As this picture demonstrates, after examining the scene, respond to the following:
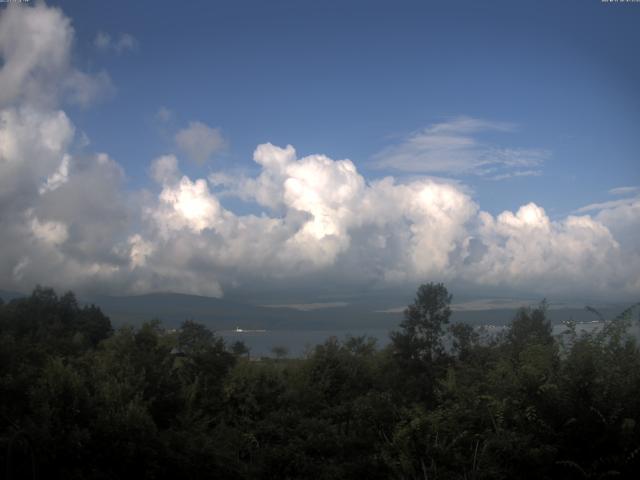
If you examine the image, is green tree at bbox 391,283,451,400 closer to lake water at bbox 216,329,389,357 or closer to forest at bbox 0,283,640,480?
lake water at bbox 216,329,389,357

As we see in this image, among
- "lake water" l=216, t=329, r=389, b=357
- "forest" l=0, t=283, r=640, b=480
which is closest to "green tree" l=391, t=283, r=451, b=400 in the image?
"lake water" l=216, t=329, r=389, b=357

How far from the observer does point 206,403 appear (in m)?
16.6

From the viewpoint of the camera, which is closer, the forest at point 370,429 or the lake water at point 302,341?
the forest at point 370,429

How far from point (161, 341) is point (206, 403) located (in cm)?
693

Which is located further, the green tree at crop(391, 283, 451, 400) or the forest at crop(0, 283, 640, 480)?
the green tree at crop(391, 283, 451, 400)

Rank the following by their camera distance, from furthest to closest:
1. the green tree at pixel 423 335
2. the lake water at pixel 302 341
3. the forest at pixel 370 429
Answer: the green tree at pixel 423 335
the lake water at pixel 302 341
the forest at pixel 370 429

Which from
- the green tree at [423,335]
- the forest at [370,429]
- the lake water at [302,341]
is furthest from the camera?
the green tree at [423,335]

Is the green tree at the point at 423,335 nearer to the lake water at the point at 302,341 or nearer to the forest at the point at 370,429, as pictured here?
the lake water at the point at 302,341

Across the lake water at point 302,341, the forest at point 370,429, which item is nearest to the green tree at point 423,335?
the lake water at point 302,341

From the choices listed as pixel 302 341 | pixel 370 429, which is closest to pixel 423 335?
pixel 302 341

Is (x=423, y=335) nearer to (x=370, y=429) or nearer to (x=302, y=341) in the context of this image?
(x=302, y=341)

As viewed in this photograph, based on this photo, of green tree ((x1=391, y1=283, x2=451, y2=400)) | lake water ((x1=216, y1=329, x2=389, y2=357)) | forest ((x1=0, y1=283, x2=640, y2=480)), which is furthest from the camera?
green tree ((x1=391, y1=283, x2=451, y2=400))

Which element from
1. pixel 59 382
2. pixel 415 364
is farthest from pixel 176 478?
pixel 415 364

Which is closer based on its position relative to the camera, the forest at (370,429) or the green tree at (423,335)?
the forest at (370,429)
